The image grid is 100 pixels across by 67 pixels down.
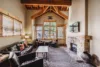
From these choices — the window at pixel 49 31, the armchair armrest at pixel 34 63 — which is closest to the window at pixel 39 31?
the window at pixel 49 31

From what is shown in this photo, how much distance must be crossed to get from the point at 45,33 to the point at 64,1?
459cm

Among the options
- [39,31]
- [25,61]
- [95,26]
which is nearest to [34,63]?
[25,61]

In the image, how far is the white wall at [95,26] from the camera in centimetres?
393

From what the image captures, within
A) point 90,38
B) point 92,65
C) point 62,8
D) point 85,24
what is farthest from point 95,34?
point 62,8

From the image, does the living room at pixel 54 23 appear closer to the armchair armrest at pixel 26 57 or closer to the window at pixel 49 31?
the window at pixel 49 31

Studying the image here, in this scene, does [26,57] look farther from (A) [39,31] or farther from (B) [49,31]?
(B) [49,31]

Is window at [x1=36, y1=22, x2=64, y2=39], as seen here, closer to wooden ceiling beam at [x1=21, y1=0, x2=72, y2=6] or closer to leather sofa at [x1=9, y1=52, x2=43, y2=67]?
wooden ceiling beam at [x1=21, y1=0, x2=72, y2=6]

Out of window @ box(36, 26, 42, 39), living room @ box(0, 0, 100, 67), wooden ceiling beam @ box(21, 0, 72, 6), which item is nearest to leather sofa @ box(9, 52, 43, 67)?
living room @ box(0, 0, 100, 67)

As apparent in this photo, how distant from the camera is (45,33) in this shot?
11430 mm

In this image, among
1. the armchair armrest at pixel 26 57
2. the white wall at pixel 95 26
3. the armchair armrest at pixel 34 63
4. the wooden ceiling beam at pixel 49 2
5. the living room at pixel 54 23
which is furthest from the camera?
the wooden ceiling beam at pixel 49 2

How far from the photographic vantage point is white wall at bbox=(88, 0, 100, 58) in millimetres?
3925

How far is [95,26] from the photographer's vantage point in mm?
4152

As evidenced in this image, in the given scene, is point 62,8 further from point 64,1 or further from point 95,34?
point 95,34

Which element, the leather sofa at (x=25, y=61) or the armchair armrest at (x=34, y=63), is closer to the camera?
the leather sofa at (x=25, y=61)
